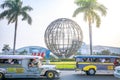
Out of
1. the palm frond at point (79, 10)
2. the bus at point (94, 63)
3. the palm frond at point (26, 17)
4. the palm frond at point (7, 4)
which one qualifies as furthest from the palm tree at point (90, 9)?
the bus at point (94, 63)

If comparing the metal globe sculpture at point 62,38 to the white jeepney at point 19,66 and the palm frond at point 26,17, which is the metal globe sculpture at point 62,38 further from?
the white jeepney at point 19,66

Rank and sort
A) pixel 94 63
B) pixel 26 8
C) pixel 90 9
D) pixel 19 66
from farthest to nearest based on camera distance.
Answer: pixel 26 8
pixel 90 9
pixel 94 63
pixel 19 66

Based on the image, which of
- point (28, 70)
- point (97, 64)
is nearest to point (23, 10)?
point (97, 64)

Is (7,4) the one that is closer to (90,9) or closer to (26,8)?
(26,8)

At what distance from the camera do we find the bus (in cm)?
2614

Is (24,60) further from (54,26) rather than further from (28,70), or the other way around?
(54,26)

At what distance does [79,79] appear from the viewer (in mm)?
21656

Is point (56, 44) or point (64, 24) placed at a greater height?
point (64, 24)

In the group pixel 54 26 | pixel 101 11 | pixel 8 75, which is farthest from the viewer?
pixel 54 26

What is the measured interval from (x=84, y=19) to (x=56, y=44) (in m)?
12.1

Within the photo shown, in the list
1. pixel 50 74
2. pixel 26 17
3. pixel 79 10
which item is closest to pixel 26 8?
pixel 26 17

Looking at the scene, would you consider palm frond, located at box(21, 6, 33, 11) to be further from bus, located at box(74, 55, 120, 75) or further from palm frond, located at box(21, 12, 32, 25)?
bus, located at box(74, 55, 120, 75)

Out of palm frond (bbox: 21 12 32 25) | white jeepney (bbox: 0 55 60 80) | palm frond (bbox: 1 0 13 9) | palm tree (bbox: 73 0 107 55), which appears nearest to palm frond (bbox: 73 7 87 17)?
palm tree (bbox: 73 0 107 55)

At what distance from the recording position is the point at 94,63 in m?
26.2
